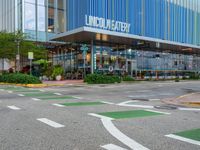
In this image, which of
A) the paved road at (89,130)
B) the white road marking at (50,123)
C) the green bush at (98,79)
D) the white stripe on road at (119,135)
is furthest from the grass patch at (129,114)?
the green bush at (98,79)

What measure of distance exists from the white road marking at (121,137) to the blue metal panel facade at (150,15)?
3460cm

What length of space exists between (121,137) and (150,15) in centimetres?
4418

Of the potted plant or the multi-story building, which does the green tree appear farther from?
the potted plant

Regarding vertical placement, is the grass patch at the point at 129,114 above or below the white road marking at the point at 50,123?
below

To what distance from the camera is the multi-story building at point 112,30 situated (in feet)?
120

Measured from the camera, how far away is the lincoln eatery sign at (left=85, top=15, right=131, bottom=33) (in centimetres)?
4110

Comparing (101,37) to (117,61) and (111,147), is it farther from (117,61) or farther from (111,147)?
(111,147)

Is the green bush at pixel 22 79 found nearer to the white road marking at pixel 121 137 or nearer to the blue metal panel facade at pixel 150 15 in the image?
the blue metal panel facade at pixel 150 15

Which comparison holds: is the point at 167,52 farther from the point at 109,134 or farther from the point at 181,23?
the point at 109,134

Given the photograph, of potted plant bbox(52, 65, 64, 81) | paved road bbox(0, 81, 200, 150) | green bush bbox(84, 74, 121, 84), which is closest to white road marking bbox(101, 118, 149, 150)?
paved road bbox(0, 81, 200, 150)

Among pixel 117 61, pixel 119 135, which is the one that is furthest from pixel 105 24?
pixel 119 135

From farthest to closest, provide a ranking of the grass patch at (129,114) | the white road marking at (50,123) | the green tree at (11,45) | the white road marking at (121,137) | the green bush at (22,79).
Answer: the green tree at (11,45) < the green bush at (22,79) < the grass patch at (129,114) < the white road marking at (50,123) < the white road marking at (121,137)

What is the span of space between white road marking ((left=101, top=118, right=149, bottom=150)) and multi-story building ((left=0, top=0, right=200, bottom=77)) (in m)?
23.7

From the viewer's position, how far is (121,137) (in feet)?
22.9
